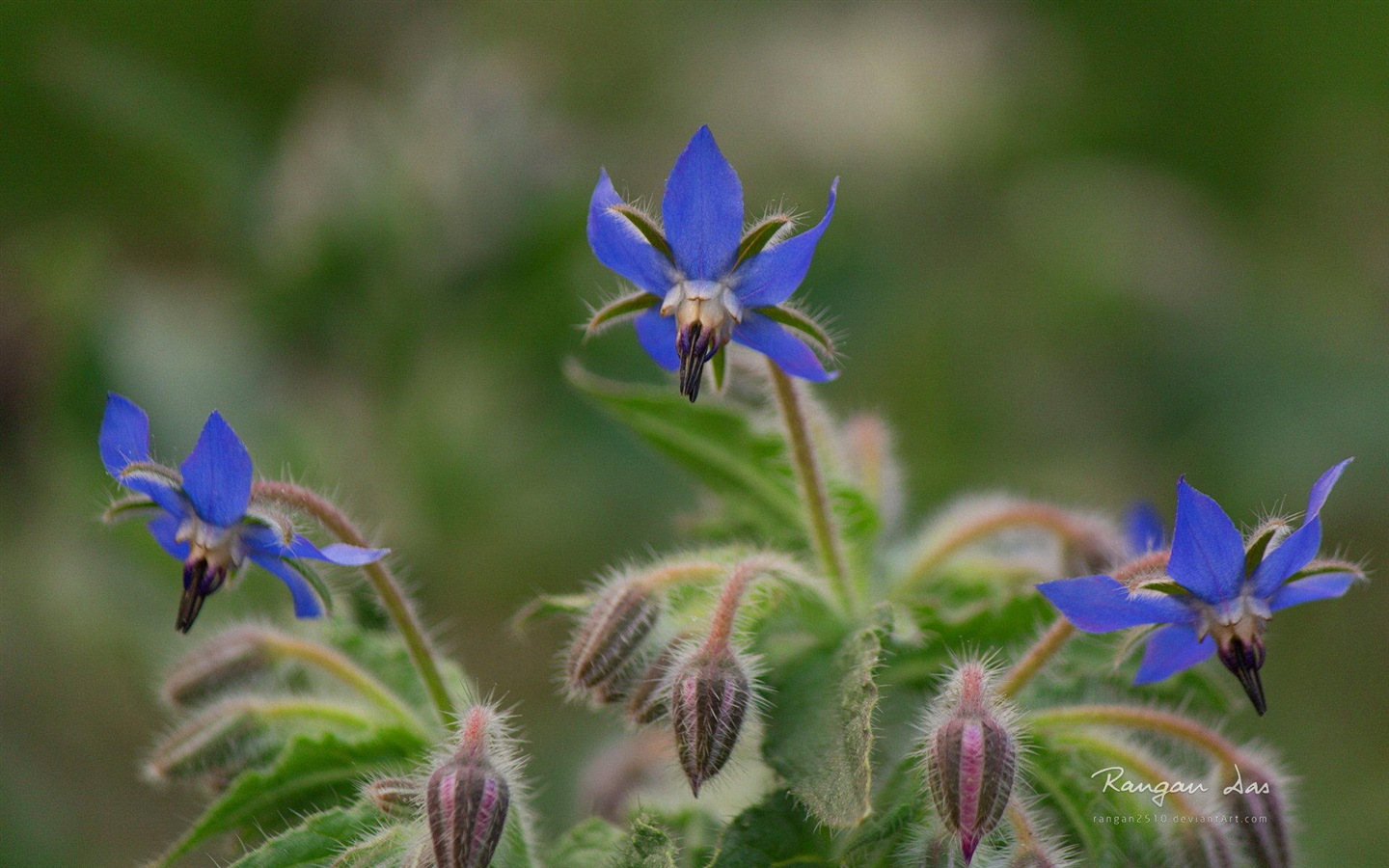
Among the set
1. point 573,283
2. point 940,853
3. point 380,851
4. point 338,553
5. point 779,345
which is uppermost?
point 573,283

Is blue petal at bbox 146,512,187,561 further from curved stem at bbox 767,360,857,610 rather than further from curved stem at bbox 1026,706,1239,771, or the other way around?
curved stem at bbox 1026,706,1239,771

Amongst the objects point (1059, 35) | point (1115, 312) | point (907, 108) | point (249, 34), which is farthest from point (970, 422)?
point (249, 34)

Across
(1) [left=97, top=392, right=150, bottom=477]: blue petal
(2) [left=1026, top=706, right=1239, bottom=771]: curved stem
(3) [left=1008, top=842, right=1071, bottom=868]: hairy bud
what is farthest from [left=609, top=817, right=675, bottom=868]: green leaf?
(1) [left=97, top=392, right=150, bottom=477]: blue petal

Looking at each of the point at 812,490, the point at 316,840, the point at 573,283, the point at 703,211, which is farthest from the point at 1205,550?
the point at 573,283

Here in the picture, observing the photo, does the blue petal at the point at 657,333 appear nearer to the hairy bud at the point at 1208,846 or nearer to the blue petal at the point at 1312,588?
the blue petal at the point at 1312,588

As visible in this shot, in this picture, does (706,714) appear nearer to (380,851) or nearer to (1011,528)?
(380,851)
